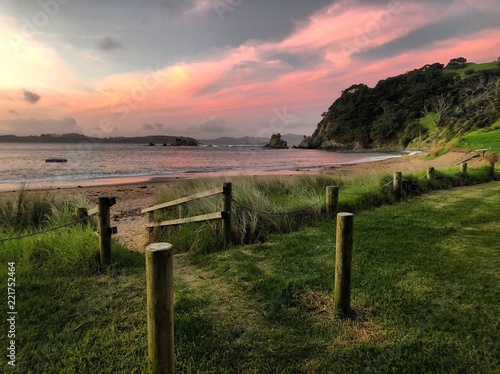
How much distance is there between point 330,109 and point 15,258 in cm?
13998

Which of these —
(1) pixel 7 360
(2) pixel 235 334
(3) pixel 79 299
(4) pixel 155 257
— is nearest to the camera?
(4) pixel 155 257

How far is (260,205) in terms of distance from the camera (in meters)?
8.39

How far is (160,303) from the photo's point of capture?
2418 millimetres

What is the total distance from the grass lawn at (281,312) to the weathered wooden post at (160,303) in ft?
2.02

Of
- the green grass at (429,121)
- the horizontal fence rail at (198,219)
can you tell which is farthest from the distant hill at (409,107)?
the horizontal fence rail at (198,219)

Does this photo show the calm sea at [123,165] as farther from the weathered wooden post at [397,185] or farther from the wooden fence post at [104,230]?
the weathered wooden post at [397,185]

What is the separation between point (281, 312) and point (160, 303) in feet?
6.64

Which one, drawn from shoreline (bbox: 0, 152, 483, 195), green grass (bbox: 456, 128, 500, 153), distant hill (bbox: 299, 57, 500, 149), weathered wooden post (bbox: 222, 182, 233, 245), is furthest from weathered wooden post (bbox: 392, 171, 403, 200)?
distant hill (bbox: 299, 57, 500, 149)

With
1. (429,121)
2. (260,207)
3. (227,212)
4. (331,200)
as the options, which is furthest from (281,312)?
(429,121)

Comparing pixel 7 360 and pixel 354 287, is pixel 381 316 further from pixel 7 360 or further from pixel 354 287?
pixel 7 360

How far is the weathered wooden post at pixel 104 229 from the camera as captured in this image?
5305mm

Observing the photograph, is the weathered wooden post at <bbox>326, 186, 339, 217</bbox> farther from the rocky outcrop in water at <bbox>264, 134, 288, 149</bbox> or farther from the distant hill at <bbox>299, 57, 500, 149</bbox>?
the rocky outcrop in water at <bbox>264, 134, 288, 149</bbox>

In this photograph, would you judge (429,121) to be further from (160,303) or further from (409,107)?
(160,303)

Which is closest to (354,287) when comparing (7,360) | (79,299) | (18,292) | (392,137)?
(79,299)
